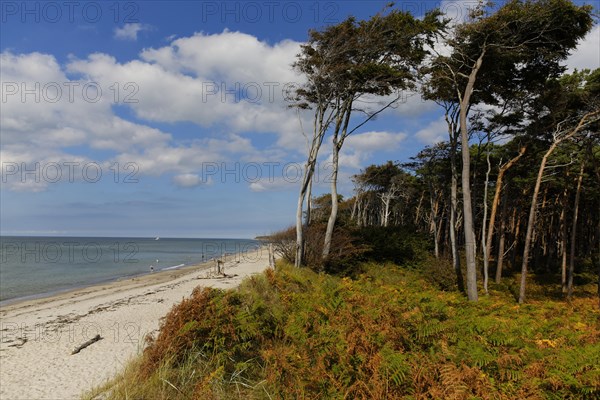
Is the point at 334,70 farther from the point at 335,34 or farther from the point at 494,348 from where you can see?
the point at 494,348

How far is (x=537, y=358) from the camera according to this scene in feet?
12.9

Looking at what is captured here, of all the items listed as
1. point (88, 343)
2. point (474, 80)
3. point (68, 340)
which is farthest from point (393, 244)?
point (68, 340)

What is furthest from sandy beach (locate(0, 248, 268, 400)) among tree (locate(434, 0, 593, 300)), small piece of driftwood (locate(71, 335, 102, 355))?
tree (locate(434, 0, 593, 300))

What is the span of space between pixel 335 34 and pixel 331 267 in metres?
10.1

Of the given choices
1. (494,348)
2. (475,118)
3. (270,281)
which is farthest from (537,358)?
(475,118)

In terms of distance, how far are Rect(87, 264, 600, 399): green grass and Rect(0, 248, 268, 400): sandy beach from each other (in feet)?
3.82

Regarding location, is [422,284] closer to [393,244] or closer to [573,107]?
[393,244]

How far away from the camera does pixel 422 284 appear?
1702cm

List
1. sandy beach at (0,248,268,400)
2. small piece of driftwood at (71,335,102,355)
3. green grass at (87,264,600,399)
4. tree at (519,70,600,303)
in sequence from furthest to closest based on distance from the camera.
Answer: tree at (519,70,600,303)
small piece of driftwood at (71,335,102,355)
sandy beach at (0,248,268,400)
green grass at (87,264,600,399)

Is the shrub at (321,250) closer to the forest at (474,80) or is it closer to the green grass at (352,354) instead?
the forest at (474,80)

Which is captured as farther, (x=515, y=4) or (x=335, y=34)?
(x=335, y=34)

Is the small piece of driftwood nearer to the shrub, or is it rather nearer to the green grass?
the green grass

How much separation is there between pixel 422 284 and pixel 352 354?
1374 centimetres

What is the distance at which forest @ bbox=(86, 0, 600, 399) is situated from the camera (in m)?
3.93
